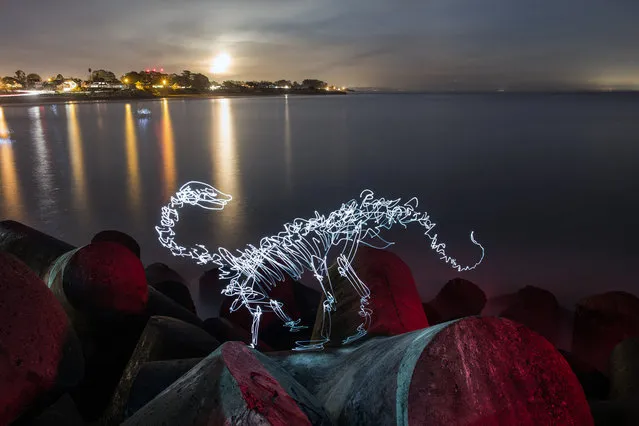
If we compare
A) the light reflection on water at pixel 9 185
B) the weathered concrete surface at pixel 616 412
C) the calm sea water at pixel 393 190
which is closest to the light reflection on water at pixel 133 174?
the calm sea water at pixel 393 190

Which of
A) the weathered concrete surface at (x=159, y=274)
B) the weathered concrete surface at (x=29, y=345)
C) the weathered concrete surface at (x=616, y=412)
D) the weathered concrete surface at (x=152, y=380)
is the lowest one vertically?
the weathered concrete surface at (x=159, y=274)

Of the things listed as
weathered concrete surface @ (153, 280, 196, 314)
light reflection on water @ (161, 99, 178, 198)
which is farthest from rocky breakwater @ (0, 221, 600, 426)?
light reflection on water @ (161, 99, 178, 198)

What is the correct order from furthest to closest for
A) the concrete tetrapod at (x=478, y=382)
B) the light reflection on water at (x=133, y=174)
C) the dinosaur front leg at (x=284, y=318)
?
the light reflection on water at (x=133, y=174), the dinosaur front leg at (x=284, y=318), the concrete tetrapod at (x=478, y=382)

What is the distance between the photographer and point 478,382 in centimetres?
215

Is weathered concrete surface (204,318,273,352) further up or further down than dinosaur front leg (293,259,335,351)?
further down

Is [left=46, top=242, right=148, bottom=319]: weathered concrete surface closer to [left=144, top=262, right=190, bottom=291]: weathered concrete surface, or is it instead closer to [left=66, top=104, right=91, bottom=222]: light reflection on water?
[left=144, top=262, right=190, bottom=291]: weathered concrete surface

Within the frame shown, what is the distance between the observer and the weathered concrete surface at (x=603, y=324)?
651cm

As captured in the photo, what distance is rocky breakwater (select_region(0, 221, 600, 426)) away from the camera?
217cm

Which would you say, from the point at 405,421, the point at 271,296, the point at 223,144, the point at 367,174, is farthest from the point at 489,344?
the point at 223,144

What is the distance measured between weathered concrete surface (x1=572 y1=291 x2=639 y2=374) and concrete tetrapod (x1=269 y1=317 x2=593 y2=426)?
5.19 m

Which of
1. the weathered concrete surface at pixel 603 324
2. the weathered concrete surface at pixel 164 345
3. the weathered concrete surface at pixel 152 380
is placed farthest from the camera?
the weathered concrete surface at pixel 603 324

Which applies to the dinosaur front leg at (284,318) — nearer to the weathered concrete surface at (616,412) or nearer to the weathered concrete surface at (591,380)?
the weathered concrete surface at (591,380)

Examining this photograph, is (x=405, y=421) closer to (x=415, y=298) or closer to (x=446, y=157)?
(x=415, y=298)

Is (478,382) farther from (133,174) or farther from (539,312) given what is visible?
(133,174)
